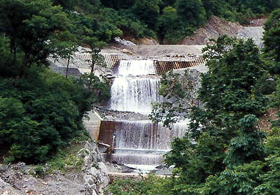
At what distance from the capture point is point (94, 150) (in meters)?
19.5

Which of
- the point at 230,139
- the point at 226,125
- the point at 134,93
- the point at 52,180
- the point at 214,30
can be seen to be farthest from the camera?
the point at 214,30

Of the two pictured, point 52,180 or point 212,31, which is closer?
point 52,180

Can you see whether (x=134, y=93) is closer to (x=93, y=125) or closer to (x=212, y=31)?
(x=93, y=125)

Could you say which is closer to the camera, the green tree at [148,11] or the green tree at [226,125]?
the green tree at [226,125]

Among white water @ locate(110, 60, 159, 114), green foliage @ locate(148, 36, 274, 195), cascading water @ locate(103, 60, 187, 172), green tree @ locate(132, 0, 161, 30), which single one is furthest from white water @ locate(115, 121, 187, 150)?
green tree @ locate(132, 0, 161, 30)

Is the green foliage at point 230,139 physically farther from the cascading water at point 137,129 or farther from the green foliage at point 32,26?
the cascading water at point 137,129

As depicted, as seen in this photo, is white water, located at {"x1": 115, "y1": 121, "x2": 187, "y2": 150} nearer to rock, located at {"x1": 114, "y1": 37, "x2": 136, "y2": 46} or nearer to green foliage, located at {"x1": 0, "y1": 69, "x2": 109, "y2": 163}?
green foliage, located at {"x1": 0, "y1": 69, "x2": 109, "y2": 163}

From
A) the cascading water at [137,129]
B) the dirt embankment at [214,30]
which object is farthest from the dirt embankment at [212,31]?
the cascading water at [137,129]

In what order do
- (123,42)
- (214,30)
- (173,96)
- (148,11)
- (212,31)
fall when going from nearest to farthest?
(173,96), (123,42), (148,11), (212,31), (214,30)

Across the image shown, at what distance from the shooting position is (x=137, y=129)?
22969mm

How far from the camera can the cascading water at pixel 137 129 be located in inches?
857

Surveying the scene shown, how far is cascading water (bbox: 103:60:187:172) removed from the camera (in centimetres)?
2177

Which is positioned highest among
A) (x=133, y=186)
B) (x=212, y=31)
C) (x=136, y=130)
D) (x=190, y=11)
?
(x=190, y=11)

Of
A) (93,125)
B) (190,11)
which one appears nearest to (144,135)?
(93,125)
